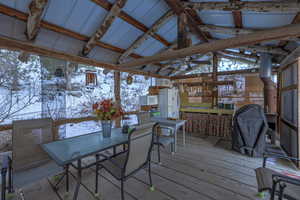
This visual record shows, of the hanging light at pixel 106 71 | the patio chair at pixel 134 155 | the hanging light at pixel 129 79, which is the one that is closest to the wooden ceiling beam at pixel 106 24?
the hanging light at pixel 106 71

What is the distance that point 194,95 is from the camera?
524cm

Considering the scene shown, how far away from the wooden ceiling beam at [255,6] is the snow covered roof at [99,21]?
0.16m

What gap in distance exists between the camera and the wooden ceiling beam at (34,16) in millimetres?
1920

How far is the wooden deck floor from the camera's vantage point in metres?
1.77

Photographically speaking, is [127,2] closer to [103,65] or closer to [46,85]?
[103,65]

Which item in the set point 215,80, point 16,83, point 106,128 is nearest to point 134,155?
point 106,128

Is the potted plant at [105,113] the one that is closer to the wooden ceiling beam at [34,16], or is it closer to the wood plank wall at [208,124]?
the wooden ceiling beam at [34,16]

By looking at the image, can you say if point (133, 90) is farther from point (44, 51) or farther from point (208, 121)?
point (208, 121)

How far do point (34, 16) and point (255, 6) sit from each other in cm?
349

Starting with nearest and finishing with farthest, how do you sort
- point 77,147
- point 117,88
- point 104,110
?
point 77,147 < point 104,110 < point 117,88

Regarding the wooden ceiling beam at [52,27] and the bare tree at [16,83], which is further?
the bare tree at [16,83]

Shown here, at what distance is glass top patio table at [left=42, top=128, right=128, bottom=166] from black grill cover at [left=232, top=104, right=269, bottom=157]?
273cm

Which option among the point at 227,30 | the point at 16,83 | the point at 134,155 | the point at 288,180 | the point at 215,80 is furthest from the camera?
the point at 215,80

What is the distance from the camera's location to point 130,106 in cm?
460
